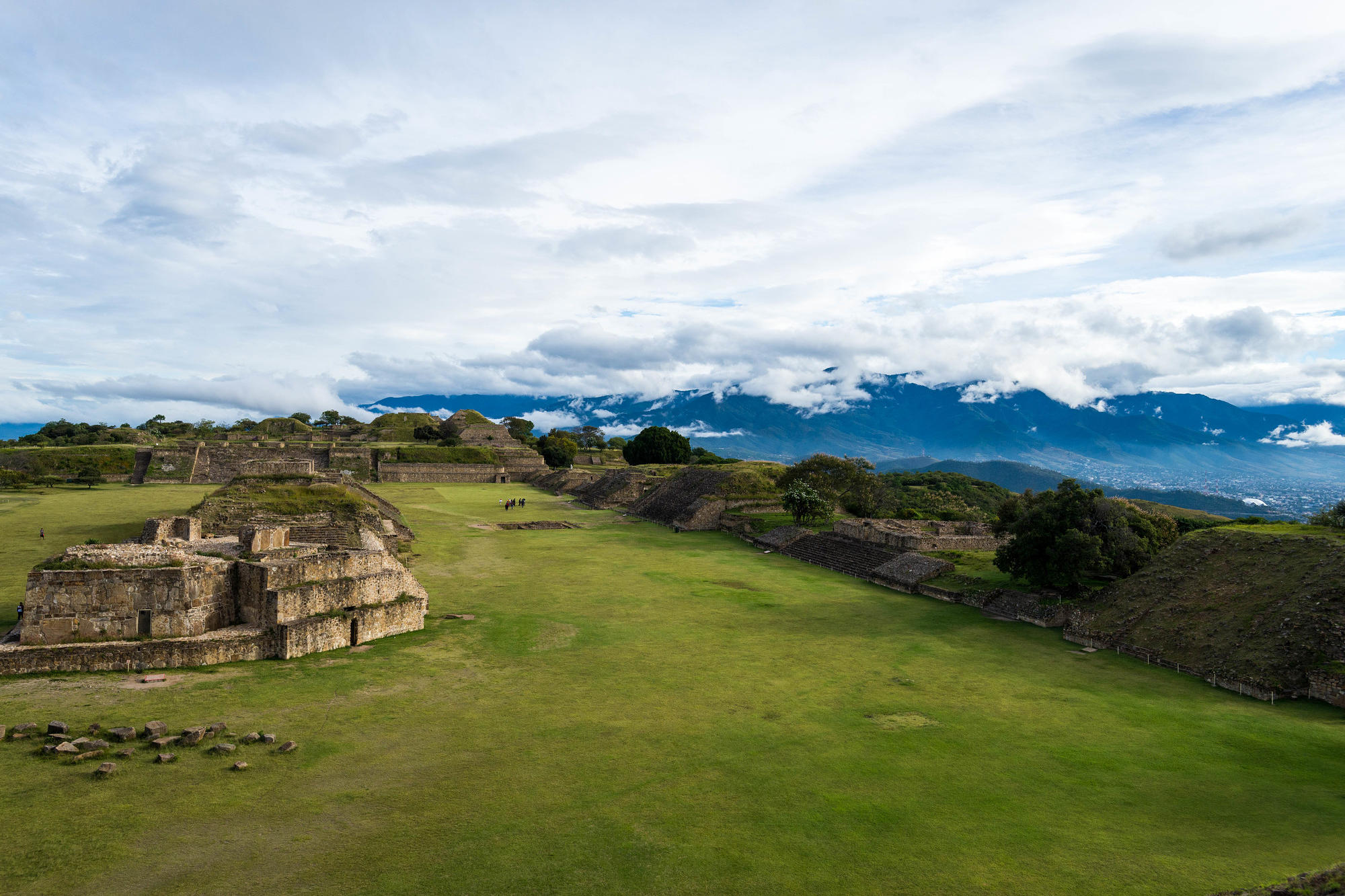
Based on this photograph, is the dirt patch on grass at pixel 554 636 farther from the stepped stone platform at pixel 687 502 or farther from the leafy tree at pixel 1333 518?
the leafy tree at pixel 1333 518

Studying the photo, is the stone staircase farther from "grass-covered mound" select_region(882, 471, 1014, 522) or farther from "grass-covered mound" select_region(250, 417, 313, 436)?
"grass-covered mound" select_region(250, 417, 313, 436)

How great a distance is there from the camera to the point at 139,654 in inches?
662

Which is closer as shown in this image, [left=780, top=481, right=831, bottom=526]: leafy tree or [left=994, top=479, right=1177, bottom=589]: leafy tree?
[left=994, top=479, right=1177, bottom=589]: leafy tree

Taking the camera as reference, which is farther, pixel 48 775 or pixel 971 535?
pixel 971 535

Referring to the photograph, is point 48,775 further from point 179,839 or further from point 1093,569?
point 1093,569

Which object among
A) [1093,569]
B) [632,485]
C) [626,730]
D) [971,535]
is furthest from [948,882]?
[632,485]

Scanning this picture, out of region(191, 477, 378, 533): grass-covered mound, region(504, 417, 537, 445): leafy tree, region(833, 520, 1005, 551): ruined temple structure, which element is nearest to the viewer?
region(191, 477, 378, 533): grass-covered mound

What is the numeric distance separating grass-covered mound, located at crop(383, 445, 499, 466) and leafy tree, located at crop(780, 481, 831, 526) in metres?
51.8

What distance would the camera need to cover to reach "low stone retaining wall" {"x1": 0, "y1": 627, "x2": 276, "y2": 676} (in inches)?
636

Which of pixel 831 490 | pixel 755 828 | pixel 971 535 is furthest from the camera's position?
pixel 831 490

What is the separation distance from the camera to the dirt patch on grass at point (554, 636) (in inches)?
802

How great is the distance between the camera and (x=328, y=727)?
46.4 ft

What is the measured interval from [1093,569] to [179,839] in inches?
1071

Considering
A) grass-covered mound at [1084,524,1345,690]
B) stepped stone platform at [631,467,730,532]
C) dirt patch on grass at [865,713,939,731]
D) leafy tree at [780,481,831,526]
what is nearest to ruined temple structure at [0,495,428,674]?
dirt patch on grass at [865,713,939,731]
